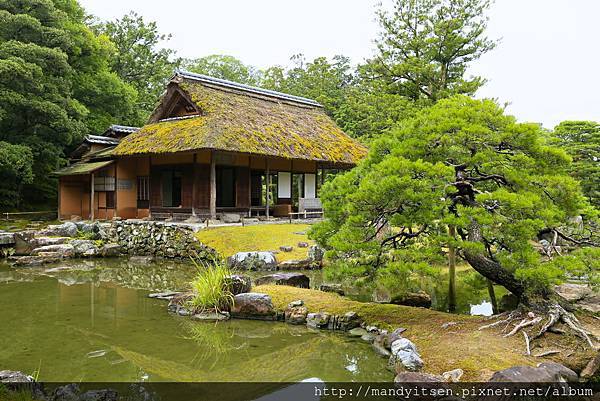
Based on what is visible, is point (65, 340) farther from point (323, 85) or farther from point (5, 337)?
point (323, 85)

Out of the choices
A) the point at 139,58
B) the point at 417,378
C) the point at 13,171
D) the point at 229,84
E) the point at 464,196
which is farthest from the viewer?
the point at 139,58

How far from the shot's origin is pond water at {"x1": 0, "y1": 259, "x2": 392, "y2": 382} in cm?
556

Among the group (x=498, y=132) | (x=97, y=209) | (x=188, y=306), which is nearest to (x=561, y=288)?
(x=498, y=132)

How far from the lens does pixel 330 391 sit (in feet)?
16.7

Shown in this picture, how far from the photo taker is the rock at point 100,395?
4.49 meters

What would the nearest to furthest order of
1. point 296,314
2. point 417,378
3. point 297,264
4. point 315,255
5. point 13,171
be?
point 417,378
point 296,314
point 297,264
point 315,255
point 13,171

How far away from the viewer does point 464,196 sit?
674cm

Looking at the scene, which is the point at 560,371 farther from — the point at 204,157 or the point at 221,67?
the point at 221,67

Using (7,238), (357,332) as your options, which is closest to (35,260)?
(7,238)

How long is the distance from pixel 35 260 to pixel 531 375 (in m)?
13.6

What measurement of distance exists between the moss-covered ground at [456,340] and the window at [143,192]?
544 inches

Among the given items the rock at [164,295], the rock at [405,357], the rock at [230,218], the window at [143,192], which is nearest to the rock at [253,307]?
the rock at [164,295]

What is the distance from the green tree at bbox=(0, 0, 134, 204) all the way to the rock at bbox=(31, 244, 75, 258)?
7322 mm

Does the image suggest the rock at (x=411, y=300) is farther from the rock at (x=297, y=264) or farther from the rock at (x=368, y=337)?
the rock at (x=297, y=264)
